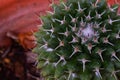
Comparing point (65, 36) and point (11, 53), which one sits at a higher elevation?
point (65, 36)

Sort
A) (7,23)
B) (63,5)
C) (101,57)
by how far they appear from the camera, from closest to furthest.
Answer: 1. (101,57)
2. (63,5)
3. (7,23)

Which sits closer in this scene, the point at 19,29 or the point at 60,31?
the point at 60,31

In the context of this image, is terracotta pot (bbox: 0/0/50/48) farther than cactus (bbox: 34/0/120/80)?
Yes

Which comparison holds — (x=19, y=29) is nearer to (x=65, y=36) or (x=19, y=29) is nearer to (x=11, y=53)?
(x=11, y=53)

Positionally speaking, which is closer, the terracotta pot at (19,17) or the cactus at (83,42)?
the cactus at (83,42)

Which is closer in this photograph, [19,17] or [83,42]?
[83,42]

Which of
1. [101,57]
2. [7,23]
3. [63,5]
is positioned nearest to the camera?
[101,57]

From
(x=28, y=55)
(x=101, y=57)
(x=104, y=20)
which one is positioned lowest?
(x=28, y=55)

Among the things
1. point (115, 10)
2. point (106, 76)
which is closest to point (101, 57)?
point (106, 76)
